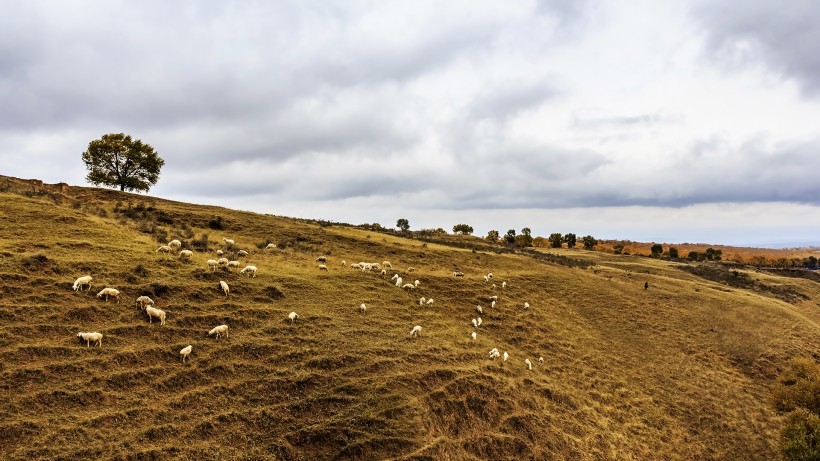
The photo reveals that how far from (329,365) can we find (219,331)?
5601 mm

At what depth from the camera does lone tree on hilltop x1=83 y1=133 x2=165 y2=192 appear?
179 ft

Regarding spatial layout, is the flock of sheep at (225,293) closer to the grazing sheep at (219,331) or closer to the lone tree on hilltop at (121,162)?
the grazing sheep at (219,331)

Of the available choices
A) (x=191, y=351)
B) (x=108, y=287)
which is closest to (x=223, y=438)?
(x=191, y=351)

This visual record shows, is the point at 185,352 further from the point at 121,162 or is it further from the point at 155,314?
the point at 121,162

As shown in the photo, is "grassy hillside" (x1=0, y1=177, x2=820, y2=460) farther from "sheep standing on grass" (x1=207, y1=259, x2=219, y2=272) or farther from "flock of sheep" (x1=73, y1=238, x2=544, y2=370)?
"sheep standing on grass" (x1=207, y1=259, x2=219, y2=272)

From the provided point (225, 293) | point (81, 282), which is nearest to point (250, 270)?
point (225, 293)

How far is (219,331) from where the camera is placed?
1941cm

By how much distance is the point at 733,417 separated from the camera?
2633 cm

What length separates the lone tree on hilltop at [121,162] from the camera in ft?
179

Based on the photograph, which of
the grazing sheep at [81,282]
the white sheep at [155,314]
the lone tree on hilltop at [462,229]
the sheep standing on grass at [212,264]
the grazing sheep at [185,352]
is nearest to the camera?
the grazing sheep at [185,352]

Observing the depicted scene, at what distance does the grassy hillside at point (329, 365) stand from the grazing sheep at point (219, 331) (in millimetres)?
391

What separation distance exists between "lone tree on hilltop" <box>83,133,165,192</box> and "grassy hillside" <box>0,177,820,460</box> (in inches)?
824

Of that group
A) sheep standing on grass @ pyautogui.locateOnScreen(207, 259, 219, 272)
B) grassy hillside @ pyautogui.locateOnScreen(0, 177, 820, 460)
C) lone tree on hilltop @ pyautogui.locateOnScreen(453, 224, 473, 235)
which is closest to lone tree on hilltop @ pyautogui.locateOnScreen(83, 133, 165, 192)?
grassy hillside @ pyautogui.locateOnScreen(0, 177, 820, 460)

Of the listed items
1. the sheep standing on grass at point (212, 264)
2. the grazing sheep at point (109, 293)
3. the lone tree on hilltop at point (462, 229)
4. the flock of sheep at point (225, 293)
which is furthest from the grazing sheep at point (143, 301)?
the lone tree on hilltop at point (462, 229)
